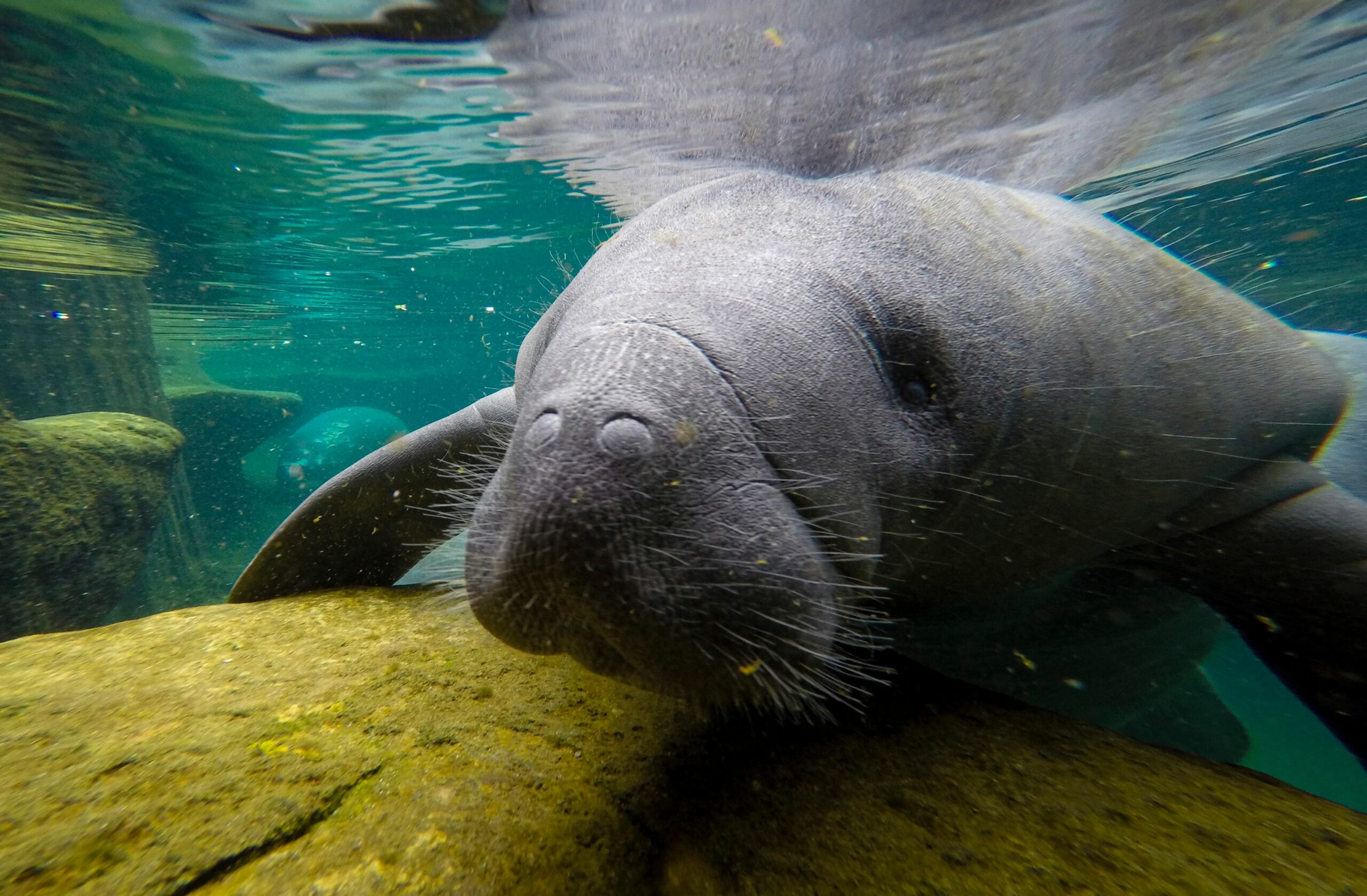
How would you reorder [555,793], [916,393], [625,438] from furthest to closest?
[916,393] → [555,793] → [625,438]

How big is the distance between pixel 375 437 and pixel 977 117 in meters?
19.2

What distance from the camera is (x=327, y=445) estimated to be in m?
19.2

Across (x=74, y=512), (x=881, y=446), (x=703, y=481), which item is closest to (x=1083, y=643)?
(x=881, y=446)

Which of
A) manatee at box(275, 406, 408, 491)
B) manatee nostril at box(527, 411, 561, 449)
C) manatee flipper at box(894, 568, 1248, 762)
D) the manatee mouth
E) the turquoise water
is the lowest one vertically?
manatee at box(275, 406, 408, 491)

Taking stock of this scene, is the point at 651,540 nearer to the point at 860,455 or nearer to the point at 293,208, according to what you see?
the point at 860,455

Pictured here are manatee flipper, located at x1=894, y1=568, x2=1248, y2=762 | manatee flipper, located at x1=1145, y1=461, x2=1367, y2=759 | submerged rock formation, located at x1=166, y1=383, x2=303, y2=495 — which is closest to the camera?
manatee flipper, located at x1=1145, y1=461, x2=1367, y2=759

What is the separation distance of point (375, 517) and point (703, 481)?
2.53 meters

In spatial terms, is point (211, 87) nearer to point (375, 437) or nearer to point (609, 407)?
point (609, 407)

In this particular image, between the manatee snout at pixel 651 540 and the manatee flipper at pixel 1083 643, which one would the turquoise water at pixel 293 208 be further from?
the manatee snout at pixel 651 540

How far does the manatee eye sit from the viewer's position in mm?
1836

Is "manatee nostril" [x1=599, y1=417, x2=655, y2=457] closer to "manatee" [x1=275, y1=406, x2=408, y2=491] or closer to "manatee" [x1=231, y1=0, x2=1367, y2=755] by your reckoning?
"manatee" [x1=231, y1=0, x2=1367, y2=755]

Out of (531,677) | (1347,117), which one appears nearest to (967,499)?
(531,677)

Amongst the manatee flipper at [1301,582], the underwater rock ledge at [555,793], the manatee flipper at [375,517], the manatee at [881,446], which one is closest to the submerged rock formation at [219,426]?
the manatee flipper at [375,517]

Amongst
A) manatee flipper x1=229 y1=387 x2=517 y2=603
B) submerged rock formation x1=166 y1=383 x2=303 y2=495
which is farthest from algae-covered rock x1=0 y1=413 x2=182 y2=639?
manatee flipper x1=229 y1=387 x2=517 y2=603
